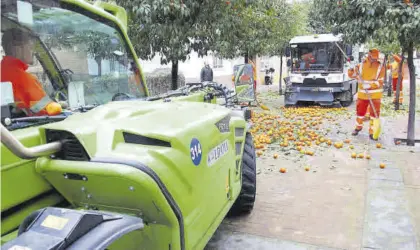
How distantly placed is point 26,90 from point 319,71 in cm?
1298

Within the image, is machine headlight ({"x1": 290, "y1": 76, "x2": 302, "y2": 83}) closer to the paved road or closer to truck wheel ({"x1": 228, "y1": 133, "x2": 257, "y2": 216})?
the paved road

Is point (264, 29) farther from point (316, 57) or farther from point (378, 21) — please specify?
point (378, 21)

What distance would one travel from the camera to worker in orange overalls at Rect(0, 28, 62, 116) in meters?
2.26

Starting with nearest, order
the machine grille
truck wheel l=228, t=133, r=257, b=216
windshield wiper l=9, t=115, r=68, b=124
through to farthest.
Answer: the machine grille
windshield wiper l=9, t=115, r=68, b=124
truck wheel l=228, t=133, r=257, b=216

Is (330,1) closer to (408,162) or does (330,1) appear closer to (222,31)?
(222,31)

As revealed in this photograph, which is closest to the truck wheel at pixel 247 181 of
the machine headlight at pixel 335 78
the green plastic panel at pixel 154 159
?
the green plastic panel at pixel 154 159

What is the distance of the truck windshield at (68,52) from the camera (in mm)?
2371

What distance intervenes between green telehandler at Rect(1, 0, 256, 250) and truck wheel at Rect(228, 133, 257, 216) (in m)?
1.11

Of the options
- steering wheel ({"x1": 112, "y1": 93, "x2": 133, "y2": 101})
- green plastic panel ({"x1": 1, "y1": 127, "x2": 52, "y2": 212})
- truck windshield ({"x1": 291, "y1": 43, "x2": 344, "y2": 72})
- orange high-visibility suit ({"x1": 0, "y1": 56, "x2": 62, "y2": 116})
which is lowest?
green plastic panel ({"x1": 1, "y1": 127, "x2": 52, "y2": 212})

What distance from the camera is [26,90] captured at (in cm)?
235

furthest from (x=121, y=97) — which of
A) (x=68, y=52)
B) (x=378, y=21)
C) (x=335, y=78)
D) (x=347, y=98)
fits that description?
(x=347, y=98)

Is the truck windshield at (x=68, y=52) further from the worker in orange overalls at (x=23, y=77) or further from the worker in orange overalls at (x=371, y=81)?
the worker in orange overalls at (x=371, y=81)

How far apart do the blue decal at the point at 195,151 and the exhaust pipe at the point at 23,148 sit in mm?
777

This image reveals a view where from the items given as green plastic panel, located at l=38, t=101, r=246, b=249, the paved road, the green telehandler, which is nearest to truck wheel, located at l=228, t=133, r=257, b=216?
the paved road
